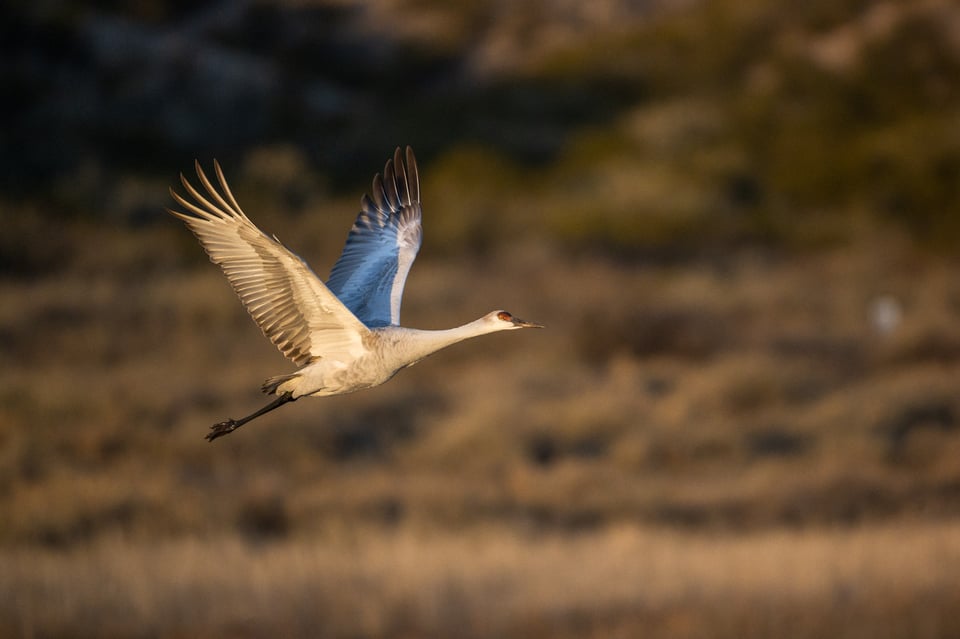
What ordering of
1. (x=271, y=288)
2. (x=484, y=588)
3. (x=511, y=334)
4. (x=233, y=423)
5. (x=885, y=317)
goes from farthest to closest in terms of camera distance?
1. (x=885, y=317)
2. (x=511, y=334)
3. (x=484, y=588)
4. (x=233, y=423)
5. (x=271, y=288)

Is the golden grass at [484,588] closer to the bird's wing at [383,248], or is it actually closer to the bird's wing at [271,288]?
the bird's wing at [383,248]

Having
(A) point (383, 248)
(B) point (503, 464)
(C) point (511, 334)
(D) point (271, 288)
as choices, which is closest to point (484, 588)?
(B) point (503, 464)

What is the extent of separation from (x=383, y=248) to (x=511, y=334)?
2147cm

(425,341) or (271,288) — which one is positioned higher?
(271,288)

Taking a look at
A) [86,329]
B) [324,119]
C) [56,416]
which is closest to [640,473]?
[56,416]

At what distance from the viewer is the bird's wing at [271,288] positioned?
5.83 metres

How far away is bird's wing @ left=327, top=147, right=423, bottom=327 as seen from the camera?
6727 mm

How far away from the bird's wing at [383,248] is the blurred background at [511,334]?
274 inches

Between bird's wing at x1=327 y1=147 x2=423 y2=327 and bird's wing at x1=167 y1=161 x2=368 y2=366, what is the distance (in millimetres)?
497

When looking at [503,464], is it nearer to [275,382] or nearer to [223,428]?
[223,428]

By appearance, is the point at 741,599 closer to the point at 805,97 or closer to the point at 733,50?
the point at 805,97

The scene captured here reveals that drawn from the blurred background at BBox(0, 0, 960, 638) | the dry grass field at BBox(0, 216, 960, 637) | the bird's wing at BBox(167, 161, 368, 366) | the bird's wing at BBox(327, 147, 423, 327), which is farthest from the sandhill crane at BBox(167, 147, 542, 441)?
the dry grass field at BBox(0, 216, 960, 637)

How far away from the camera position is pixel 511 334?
28609 mm

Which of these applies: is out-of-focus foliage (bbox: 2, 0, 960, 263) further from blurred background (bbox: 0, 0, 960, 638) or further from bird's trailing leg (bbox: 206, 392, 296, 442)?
bird's trailing leg (bbox: 206, 392, 296, 442)
